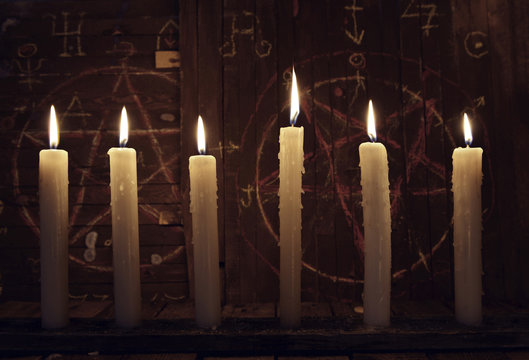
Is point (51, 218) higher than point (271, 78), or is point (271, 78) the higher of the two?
point (271, 78)

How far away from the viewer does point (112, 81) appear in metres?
1.52

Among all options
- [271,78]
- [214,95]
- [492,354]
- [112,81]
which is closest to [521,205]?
[492,354]

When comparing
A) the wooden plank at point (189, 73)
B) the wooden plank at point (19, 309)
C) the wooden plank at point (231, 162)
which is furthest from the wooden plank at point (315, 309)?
the wooden plank at point (19, 309)

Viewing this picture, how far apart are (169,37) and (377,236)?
113cm

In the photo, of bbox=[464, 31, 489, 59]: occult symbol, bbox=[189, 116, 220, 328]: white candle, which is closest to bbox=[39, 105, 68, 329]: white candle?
bbox=[189, 116, 220, 328]: white candle

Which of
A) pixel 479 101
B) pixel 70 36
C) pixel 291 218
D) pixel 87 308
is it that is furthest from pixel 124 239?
pixel 479 101

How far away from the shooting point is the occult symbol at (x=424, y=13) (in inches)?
58.2

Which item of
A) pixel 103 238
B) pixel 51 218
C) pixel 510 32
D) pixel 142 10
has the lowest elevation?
pixel 103 238

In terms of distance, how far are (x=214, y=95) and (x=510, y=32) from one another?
Result: 3.52 feet

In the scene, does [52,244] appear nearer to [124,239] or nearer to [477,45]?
[124,239]

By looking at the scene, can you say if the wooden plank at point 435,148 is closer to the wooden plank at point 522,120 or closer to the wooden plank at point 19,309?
the wooden plank at point 522,120

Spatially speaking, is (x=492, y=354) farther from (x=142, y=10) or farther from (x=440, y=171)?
(x=142, y=10)

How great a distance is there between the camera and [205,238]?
0.77 m

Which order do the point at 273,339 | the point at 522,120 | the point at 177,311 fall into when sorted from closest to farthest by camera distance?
the point at 273,339 → the point at 177,311 → the point at 522,120
